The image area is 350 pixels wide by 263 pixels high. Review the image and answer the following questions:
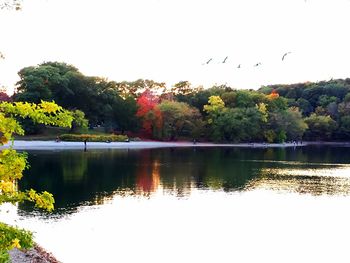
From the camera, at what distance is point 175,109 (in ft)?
233

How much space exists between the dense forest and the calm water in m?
32.6

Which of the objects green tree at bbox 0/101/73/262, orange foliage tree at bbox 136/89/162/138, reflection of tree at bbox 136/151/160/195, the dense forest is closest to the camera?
green tree at bbox 0/101/73/262

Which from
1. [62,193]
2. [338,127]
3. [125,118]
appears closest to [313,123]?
[338,127]

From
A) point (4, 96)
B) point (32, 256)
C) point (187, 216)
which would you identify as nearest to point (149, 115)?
point (4, 96)

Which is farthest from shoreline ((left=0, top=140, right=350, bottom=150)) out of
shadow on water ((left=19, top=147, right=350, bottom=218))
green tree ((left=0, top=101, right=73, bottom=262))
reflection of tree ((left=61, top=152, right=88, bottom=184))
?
green tree ((left=0, top=101, right=73, bottom=262))

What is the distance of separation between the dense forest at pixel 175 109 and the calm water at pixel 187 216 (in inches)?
1282

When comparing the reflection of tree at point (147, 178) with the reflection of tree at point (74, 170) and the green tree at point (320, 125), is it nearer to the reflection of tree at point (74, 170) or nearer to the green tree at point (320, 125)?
the reflection of tree at point (74, 170)

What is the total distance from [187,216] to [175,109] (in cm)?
5135

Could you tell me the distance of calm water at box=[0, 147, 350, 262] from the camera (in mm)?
15042

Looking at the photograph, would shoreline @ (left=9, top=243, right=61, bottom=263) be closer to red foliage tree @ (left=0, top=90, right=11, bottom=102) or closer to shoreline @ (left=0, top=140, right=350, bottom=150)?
shoreline @ (left=0, top=140, right=350, bottom=150)

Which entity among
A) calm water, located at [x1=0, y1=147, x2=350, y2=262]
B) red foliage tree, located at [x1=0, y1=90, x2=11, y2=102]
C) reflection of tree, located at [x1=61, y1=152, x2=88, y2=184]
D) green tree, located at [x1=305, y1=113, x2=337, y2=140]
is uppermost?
red foliage tree, located at [x1=0, y1=90, x2=11, y2=102]

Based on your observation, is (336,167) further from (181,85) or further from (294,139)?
(181,85)

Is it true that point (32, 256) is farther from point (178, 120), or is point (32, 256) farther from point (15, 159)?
point (178, 120)

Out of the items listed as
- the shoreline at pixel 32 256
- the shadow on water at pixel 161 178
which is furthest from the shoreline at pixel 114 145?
the shoreline at pixel 32 256
